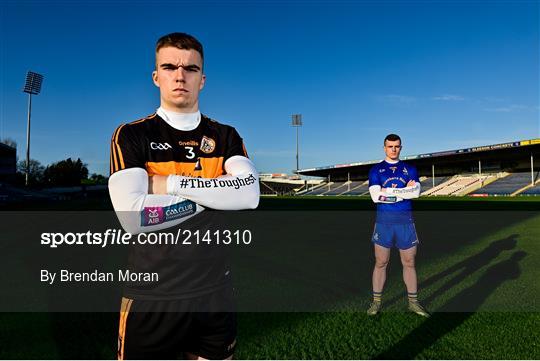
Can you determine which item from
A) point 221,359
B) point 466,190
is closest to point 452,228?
point 221,359

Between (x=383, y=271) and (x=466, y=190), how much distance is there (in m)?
44.1

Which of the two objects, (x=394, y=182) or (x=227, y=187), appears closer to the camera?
(x=227, y=187)

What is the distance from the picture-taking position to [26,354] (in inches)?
130

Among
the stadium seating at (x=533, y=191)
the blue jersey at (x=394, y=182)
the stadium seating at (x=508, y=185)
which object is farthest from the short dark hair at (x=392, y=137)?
the stadium seating at (x=508, y=185)

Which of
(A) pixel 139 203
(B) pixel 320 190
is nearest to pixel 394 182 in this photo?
(A) pixel 139 203

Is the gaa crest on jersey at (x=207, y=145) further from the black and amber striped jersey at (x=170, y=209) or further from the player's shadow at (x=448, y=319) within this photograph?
the player's shadow at (x=448, y=319)

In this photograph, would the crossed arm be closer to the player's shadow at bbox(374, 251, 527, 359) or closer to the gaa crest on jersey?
the player's shadow at bbox(374, 251, 527, 359)

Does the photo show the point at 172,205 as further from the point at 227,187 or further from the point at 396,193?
the point at 396,193

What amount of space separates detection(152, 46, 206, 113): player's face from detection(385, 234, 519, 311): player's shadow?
4.13 m

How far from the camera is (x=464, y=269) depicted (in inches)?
262

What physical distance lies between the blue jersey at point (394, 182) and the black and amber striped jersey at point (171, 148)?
278 centimetres

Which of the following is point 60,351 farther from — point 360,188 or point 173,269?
point 360,188

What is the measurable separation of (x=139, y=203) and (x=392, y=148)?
3229mm

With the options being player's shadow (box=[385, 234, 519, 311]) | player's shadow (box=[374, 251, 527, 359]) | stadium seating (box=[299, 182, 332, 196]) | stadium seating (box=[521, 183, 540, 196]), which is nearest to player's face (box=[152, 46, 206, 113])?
player's shadow (box=[374, 251, 527, 359])
